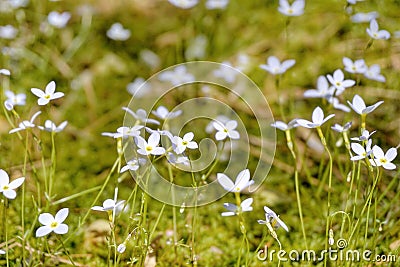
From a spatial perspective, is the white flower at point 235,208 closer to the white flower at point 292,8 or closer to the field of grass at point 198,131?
the field of grass at point 198,131

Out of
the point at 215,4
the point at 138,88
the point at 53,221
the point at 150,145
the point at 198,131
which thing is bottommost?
the point at 198,131

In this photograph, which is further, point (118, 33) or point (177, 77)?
point (118, 33)

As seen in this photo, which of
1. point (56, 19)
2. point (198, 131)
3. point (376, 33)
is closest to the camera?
point (376, 33)

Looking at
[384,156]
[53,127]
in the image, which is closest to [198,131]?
[53,127]

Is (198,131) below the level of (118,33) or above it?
below

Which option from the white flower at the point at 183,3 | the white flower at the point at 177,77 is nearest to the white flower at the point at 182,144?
the white flower at the point at 177,77

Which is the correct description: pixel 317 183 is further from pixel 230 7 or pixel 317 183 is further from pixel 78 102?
pixel 230 7

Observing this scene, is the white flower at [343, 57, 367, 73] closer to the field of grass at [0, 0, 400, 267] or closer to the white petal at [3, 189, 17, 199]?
the field of grass at [0, 0, 400, 267]

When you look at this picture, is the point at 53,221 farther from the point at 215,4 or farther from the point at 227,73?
the point at 215,4
